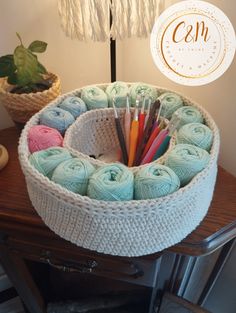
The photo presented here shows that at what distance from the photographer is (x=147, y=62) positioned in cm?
73

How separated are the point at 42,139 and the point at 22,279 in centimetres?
36

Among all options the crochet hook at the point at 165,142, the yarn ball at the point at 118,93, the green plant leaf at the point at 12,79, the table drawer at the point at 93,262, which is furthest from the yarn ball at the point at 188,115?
the green plant leaf at the point at 12,79

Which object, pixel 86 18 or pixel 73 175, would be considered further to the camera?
pixel 86 18

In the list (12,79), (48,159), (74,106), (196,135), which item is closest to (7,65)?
(12,79)

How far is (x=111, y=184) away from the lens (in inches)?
14.1

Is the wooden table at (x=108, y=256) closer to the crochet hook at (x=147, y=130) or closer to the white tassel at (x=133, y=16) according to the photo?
the crochet hook at (x=147, y=130)

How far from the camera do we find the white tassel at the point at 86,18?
516 mm

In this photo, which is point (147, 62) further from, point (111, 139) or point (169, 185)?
point (169, 185)

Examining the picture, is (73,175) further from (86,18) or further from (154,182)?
(86,18)

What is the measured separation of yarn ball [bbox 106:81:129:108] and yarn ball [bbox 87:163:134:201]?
0.69ft

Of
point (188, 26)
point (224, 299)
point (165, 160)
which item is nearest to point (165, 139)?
point (165, 160)

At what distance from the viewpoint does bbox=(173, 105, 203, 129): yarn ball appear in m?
0.48

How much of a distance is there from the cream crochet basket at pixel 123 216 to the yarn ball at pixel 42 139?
0.15ft

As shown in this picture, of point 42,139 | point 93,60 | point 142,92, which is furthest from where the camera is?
point 93,60
